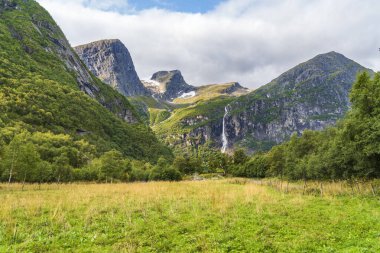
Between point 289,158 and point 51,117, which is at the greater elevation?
point 51,117

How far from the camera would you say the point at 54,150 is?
306 ft

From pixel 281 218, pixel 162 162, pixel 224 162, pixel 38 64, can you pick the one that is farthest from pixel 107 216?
pixel 38 64

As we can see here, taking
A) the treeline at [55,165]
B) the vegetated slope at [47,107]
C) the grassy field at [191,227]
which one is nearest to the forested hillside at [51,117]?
the vegetated slope at [47,107]

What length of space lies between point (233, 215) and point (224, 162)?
149549 mm

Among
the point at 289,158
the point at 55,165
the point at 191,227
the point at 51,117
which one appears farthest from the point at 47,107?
the point at 191,227

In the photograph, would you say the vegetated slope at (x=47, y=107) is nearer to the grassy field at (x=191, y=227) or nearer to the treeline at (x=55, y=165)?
the treeline at (x=55, y=165)

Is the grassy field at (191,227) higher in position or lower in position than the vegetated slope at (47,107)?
lower

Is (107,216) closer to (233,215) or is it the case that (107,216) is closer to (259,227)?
(233,215)

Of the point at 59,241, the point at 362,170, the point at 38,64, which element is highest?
the point at 38,64

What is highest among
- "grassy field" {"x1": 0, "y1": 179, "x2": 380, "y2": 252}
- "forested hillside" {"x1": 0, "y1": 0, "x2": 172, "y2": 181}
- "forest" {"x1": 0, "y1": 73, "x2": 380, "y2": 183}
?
"forested hillside" {"x1": 0, "y1": 0, "x2": 172, "y2": 181}

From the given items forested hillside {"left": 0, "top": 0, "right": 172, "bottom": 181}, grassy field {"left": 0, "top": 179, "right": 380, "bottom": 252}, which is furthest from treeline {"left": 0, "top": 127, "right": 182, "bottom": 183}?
grassy field {"left": 0, "top": 179, "right": 380, "bottom": 252}

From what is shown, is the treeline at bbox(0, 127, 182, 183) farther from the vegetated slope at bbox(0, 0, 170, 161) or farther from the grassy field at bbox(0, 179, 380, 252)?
the grassy field at bbox(0, 179, 380, 252)

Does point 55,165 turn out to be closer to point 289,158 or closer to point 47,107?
point 289,158

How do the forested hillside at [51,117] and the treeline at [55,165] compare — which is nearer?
the treeline at [55,165]
